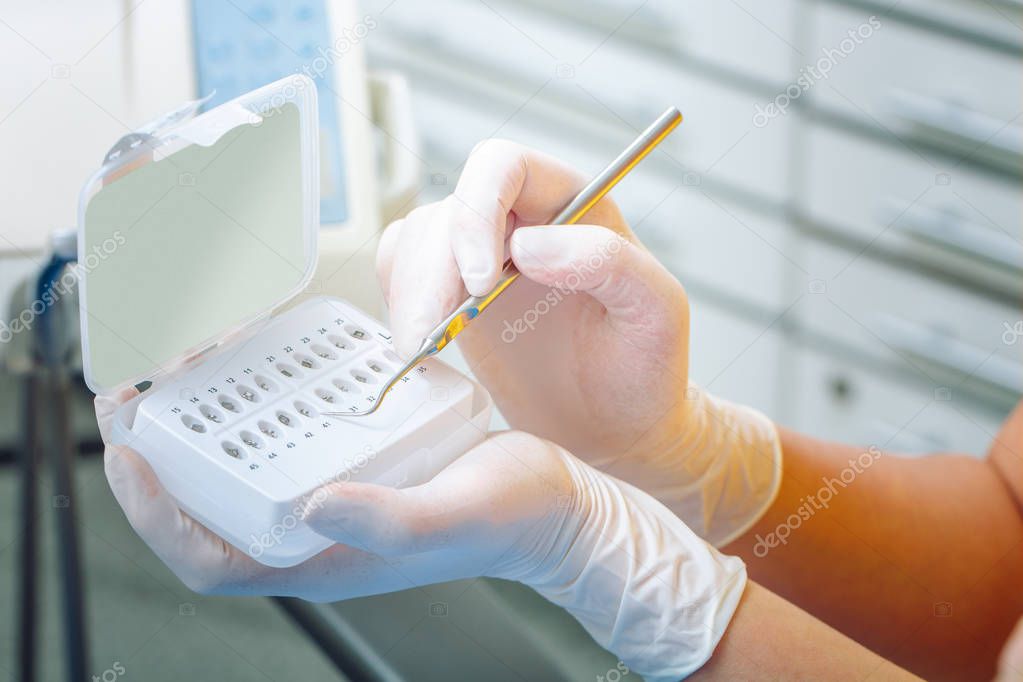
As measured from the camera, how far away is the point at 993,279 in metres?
1.71

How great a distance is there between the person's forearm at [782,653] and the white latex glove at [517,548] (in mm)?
16

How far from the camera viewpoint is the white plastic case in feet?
2.11

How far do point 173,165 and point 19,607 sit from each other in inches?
27.2

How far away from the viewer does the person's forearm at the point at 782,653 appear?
77 cm

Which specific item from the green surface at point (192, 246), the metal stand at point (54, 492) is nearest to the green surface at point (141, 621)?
the metal stand at point (54, 492)

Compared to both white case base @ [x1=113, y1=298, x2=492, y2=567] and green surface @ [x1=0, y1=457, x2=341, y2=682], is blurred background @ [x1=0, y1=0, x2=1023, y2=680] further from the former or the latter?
white case base @ [x1=113, y1=298, x2=492, y2=567]

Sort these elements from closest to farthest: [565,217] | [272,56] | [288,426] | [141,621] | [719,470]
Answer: [288,426], [565,217], [719,470], [272,56], [141,621]

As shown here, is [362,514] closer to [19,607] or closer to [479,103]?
[19,607]

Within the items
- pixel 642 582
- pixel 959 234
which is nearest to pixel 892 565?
pixel 642 582

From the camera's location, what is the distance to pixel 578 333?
0.90m

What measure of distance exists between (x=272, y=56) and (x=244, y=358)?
48 cm

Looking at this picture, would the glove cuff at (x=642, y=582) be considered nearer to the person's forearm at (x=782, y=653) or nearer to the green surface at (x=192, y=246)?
the person's forearm at (x=782, y=653)

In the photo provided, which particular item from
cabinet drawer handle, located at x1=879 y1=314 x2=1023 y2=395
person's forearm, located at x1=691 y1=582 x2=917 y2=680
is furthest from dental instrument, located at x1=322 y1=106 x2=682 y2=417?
cabinet drawer handle, located at x1=879 y1=314 x2=1023 y2=395

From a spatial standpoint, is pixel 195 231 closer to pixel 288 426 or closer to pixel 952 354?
pixel 288 426
